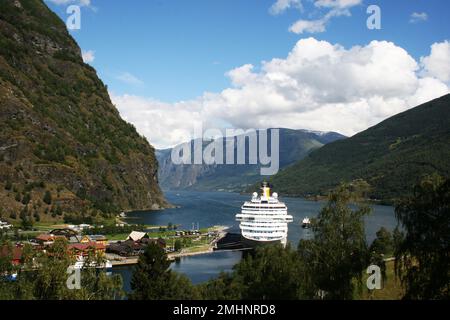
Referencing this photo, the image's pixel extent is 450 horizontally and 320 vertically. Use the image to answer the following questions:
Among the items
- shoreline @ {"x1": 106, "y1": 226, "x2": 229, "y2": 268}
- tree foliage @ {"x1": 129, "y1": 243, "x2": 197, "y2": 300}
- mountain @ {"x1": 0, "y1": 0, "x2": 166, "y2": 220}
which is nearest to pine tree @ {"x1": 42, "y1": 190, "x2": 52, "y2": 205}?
mountain @ {"x1": 0, "y1": 0, "x2": 166, "y2": 220}

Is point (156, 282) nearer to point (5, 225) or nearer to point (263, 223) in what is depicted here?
point (263, 223)

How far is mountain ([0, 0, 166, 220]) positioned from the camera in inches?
5290

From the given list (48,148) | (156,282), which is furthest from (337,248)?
(48,148)

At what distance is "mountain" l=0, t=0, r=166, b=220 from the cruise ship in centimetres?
6778

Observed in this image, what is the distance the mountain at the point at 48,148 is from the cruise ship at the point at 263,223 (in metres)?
67.8

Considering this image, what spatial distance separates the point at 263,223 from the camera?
8525cm

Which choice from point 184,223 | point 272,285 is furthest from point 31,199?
point 272,285

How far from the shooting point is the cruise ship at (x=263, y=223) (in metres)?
84.2

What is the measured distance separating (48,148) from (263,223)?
94.2 m

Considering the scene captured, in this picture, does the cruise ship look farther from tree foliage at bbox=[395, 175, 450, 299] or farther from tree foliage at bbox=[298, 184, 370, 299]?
tree foliage at bbox=[395, 175, 450, 299]

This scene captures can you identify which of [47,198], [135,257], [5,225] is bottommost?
[135,257]

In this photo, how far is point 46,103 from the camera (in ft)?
568
